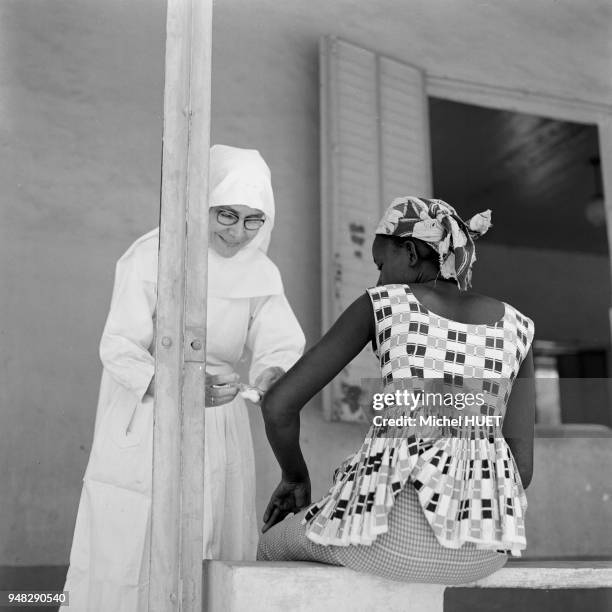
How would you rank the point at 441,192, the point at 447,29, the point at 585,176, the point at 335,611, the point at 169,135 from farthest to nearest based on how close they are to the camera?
the point at 441,192 → the point at 585,176 → the point at 447,29 → the point at 169,135 → the point at 335,611

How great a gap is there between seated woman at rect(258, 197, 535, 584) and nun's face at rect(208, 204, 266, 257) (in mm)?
717

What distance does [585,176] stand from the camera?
7.45m

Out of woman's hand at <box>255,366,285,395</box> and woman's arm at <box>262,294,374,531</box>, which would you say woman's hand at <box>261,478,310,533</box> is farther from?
woman's hand at <box>255,366,285,395</box>

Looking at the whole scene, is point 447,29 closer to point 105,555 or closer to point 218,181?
point 218,181

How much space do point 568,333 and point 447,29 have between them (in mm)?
5691

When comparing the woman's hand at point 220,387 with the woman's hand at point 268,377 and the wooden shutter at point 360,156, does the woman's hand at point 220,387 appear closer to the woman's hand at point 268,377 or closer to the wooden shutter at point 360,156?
the woman's hand at point 268,377

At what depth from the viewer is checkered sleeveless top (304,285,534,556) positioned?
81.0 inches

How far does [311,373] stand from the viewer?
7.07 ft

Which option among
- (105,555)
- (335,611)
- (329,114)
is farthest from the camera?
(329,114)

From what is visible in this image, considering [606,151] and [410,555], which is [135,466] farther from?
[606,151]

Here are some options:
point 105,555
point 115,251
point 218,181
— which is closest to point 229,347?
point 218,181

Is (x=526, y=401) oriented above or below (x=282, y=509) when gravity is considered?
above

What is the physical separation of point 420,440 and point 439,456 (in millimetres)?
61

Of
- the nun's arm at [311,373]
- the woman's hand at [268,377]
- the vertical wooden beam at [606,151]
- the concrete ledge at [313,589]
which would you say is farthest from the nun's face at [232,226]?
the vertical wooden beam at [606,151]
